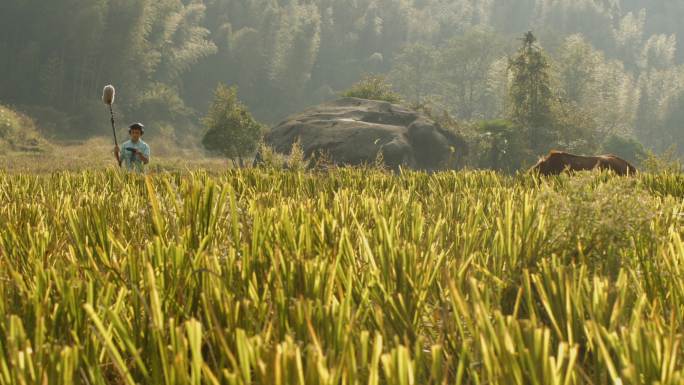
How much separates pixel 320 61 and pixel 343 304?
11129 cm

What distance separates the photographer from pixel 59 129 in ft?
186

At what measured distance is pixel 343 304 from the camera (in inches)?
53.2

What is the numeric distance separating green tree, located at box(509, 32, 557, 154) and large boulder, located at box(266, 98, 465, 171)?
40.4ft

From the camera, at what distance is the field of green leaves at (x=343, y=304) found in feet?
3.53

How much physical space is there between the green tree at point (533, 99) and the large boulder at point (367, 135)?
1232 cm

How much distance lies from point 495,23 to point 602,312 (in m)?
157

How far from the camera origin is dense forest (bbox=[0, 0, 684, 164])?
62750mm

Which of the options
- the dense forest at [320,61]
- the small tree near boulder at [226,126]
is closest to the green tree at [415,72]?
the dense forest at [320,61]

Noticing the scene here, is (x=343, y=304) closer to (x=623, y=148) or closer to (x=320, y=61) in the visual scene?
(x=623, y=148)

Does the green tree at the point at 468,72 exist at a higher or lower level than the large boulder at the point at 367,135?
higher

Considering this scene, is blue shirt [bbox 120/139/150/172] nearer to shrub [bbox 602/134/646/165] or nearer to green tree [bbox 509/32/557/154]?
green tree [bbox 509/32/557/154]

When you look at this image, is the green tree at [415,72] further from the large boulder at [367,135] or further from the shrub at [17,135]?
the large boulder at [367,135]

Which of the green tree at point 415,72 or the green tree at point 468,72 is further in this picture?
the green tree at point 415,72

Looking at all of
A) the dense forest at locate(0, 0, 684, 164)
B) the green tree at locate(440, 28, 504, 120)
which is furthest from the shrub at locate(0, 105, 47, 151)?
the green tree at locate(440, 28, 504, 120)
